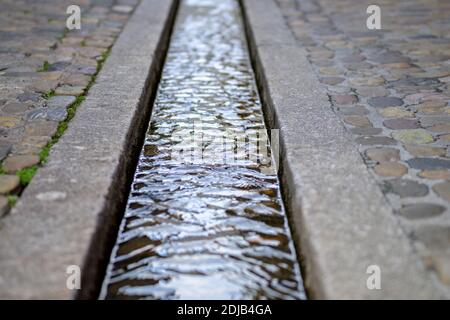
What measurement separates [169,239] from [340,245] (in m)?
0.81

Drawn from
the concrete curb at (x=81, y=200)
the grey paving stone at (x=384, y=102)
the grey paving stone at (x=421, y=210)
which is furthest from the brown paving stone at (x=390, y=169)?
the concrete curb at (x=81, y=200)

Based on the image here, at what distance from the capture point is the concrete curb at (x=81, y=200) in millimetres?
2029

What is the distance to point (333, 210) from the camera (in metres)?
2.39

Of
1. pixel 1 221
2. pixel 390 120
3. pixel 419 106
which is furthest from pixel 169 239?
pixel 419 106

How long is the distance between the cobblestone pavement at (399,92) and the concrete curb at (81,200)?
1.23 metres

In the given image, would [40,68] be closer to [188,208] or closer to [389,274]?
[188,208]

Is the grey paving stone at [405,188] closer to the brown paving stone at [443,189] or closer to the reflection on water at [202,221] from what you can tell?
the brown paving stone at [443,189]

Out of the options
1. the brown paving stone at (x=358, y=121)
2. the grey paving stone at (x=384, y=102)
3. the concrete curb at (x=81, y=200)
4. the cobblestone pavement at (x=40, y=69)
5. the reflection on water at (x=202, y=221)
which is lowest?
the reflection on water at (x=202, y=221)

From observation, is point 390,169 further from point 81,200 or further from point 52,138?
point 52,138

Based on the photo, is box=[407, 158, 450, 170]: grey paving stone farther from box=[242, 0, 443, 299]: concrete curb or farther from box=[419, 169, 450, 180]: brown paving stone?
box=[242, 0, 443, 299]: concrete curb

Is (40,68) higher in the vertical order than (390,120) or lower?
higher

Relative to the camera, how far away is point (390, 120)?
340 centimetres

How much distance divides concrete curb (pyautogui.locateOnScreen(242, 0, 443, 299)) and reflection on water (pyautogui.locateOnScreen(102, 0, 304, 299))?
0.14 metres

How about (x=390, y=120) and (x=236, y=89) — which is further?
(x=236, y=89)
